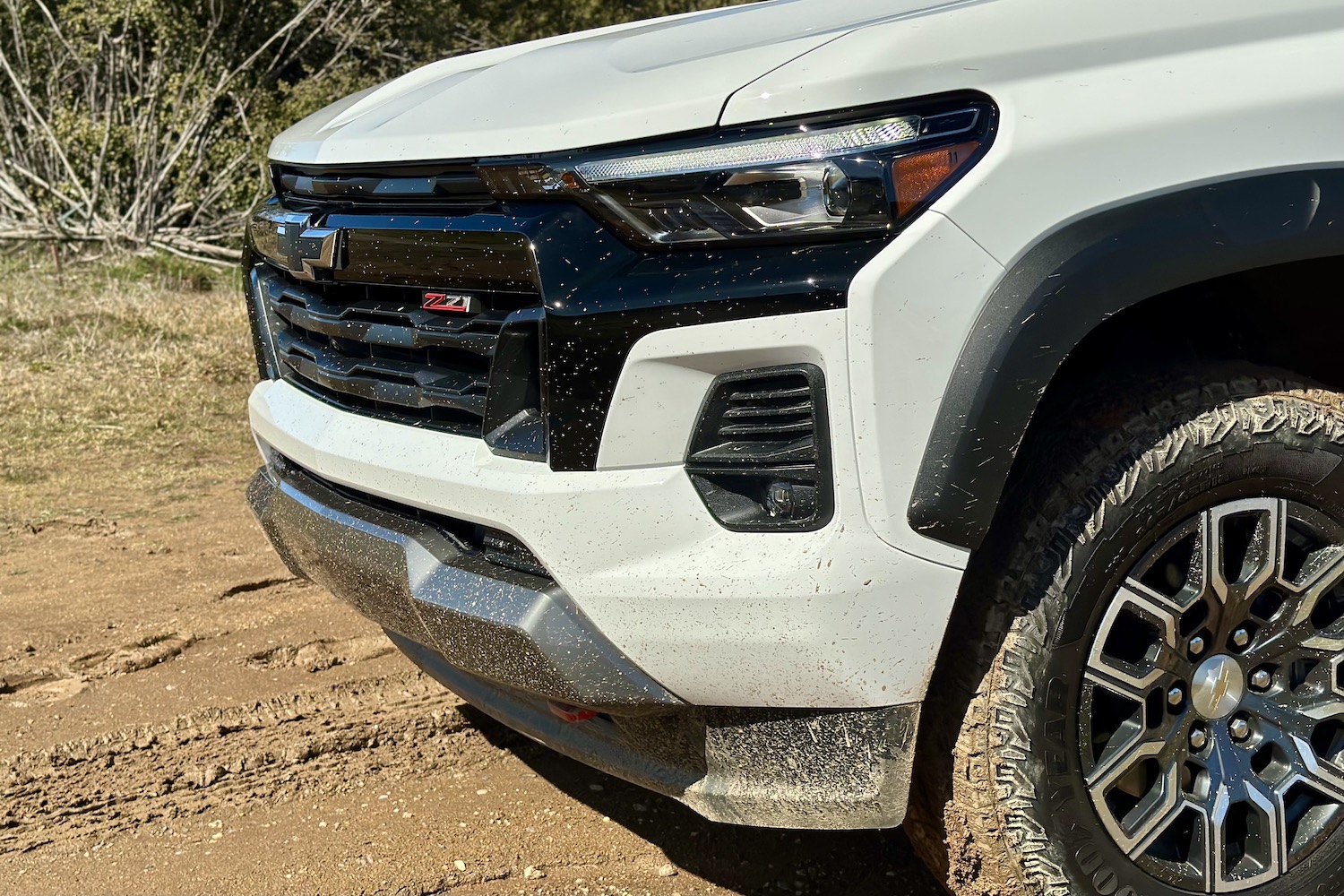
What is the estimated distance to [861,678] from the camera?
1873 millimetres

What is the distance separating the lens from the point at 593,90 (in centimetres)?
202

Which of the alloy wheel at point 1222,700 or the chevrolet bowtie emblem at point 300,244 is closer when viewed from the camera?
the alloy wheel at point 1222,700

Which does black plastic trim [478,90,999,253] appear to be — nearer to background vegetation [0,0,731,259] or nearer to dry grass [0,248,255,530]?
dry grass [0,248,255,530]

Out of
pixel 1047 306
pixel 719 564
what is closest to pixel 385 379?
pixel 719 564

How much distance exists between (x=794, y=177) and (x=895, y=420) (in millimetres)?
375

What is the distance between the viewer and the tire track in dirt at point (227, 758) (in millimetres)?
2871

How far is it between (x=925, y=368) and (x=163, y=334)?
273 inches

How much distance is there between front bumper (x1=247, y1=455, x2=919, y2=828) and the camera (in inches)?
77.3

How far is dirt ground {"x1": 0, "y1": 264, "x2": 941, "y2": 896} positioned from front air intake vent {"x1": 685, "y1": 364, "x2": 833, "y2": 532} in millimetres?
1090

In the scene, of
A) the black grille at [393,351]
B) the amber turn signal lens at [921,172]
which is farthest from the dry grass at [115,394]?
the amber turn signal lens at [921,172]

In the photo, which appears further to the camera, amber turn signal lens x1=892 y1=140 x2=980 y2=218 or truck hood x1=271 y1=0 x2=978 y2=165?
truck hood x1=271 y1=0 x2=978 y2=165

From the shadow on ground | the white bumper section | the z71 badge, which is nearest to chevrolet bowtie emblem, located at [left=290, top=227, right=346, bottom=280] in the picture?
the z71 badge

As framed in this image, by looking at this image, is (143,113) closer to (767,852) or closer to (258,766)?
(258,766)

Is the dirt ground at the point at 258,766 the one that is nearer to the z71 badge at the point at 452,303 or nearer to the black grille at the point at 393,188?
the z71 badge at the point at 452,303
